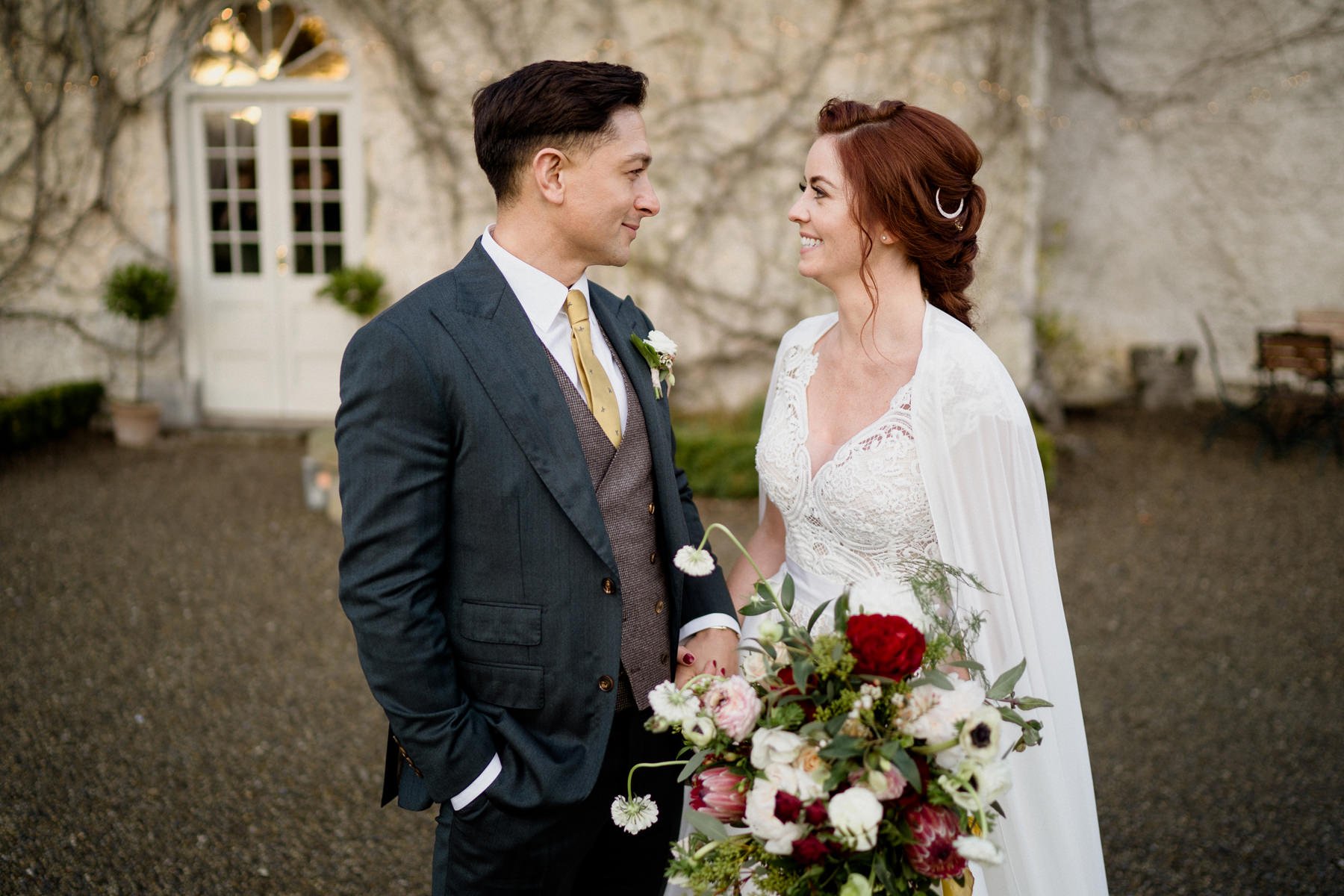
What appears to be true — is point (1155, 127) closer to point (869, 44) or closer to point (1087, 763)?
point (869, 44)

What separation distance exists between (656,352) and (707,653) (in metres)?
0.65

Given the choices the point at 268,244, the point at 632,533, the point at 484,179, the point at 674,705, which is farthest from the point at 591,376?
the point at 268,244

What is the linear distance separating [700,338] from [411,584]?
6.70 metres

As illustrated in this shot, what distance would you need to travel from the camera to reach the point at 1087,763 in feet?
7.07

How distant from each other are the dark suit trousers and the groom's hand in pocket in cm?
13

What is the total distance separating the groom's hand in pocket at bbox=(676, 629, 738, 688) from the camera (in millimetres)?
2162

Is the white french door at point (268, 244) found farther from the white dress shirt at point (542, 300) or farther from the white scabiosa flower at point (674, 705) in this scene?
the white scabiosa flower at point (674, 705)

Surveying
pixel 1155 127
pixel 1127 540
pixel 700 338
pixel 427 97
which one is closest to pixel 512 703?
pixel 1127 540

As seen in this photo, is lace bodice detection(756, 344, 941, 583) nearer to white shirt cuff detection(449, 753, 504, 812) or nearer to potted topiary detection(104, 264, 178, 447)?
white shirt cuff detection(449, 753, 504, 812)

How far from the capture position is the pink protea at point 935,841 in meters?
1.46

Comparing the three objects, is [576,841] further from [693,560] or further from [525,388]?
[525,388]

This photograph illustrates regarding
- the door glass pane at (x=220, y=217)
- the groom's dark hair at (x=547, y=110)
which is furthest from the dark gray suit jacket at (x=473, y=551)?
the door glass pane at (x=220, y=217)

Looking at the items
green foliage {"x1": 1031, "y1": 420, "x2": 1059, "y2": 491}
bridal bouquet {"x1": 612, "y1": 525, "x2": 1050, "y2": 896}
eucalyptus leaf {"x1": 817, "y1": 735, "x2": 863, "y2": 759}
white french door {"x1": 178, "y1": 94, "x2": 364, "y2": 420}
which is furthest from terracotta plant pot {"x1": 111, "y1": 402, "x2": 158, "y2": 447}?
eucalyptus leaf {"x1": 817, "y1": 735, "x2": 863, "y2": 759}

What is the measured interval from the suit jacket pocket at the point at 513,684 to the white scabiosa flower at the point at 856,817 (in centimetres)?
67
